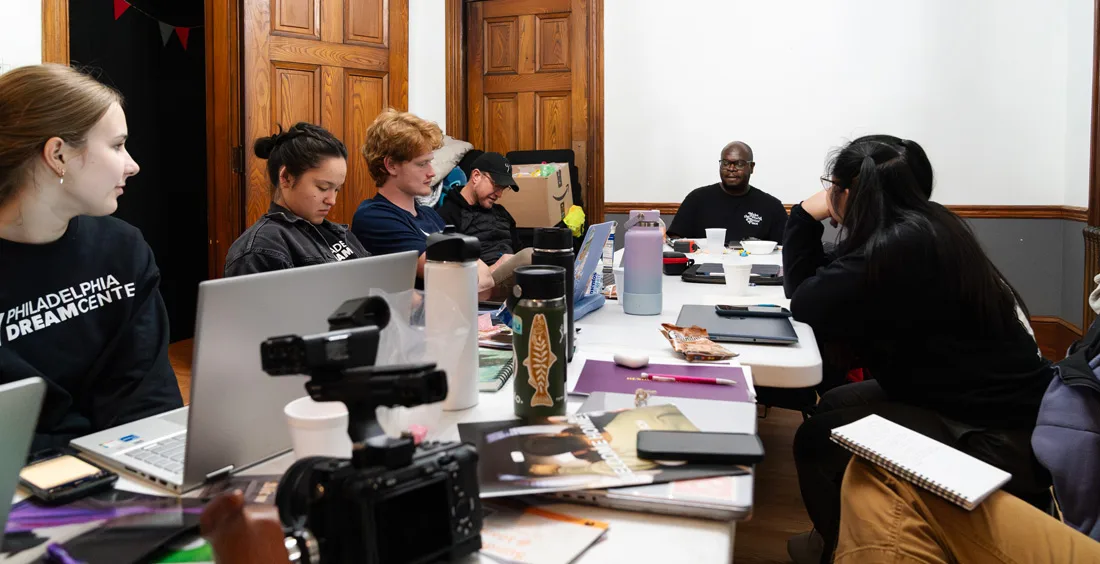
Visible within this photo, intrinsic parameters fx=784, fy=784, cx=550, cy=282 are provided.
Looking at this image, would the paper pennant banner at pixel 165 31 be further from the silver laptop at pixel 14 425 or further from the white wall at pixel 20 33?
the silver laptop at pixel 14 425

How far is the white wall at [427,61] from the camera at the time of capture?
16.5 feet

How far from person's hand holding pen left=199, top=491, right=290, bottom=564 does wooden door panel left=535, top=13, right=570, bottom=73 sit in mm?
4978

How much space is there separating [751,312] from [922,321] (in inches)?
14.7

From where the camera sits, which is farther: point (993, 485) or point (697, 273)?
point (697, 273)

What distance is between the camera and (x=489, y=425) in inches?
40.5

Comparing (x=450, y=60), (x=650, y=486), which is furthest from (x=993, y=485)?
(x=450, y=60)

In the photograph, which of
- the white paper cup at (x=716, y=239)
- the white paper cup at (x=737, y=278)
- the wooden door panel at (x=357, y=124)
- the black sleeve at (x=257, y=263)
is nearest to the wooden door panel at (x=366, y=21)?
the wooden door panel at (x=357, y=124)

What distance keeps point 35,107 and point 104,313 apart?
0.34 metres

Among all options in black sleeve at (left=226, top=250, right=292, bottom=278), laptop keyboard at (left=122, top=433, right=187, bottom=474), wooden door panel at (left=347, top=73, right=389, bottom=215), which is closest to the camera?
laptop keyboard at (left=122, top=433, right=187, bottom=474)

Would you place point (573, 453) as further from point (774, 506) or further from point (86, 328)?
point (774, 506)

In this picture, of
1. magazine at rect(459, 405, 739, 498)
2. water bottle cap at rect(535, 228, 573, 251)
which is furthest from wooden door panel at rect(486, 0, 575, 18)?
magazine at rect(459, 405, 739, 498)

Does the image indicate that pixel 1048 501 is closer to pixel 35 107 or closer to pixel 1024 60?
pixel 35 107

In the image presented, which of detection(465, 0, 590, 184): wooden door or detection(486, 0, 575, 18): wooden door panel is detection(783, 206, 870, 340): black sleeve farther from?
detection(486, 0, 575, 18): wooden door panel

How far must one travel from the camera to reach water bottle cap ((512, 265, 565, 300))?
104 cm
